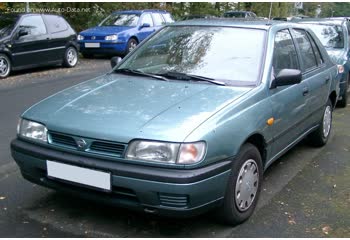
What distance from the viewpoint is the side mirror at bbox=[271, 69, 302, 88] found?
12.9 feet

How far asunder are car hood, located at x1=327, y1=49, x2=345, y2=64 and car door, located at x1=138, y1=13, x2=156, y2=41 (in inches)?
318

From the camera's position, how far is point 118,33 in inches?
565

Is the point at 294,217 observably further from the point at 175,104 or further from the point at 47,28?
the point at 47,28

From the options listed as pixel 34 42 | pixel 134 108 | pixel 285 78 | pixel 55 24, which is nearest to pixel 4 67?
pixel 34 42

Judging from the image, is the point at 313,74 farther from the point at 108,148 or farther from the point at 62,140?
→ the point at 62,140

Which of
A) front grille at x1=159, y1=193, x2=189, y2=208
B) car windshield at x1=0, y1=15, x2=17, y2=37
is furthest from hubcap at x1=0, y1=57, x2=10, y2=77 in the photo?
front grille at x1=159, y1=193, x2=189, y2=208

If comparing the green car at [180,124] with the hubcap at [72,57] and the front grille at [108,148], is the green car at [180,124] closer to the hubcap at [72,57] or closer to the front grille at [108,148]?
the front grille at [108,148]

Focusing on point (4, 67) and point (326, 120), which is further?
point (4, 67)

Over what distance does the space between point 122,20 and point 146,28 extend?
856 millimetres

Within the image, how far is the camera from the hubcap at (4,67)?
10609 mm

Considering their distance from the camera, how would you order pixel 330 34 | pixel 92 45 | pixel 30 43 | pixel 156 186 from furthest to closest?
1. pixel 92 45
2. pixel 30 43
3. pixel 330 34
4. pixel 156 186

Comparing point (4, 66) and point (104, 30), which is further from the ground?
point (104, 30)

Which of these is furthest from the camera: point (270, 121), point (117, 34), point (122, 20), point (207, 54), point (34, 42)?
point (122, 20)

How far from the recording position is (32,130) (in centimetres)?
348
